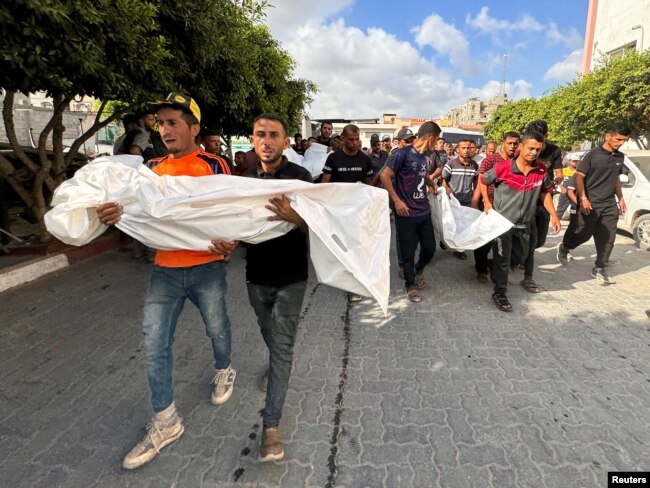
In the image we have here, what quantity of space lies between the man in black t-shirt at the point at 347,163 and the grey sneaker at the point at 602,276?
11.2ft

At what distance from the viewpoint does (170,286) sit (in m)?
2.13

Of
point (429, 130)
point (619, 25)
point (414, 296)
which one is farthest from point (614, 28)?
point (414, 296)

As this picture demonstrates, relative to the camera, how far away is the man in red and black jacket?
4016mm

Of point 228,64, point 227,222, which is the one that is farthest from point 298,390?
point 228,64

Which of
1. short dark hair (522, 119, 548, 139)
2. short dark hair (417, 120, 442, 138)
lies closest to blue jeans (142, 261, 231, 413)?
short dark hair (417, 120, 442, 138)

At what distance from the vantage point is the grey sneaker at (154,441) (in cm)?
202

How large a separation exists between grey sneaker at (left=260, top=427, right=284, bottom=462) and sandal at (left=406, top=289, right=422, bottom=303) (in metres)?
2.58

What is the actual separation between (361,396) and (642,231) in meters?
6.78

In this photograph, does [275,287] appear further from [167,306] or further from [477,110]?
[477,110]

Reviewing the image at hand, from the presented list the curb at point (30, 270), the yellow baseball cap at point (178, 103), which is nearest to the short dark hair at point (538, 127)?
the yellow baseball cap at point (178, 103)

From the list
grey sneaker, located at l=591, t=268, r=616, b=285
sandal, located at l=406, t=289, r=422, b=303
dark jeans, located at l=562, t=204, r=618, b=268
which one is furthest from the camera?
grey sneaker, located at l=591, t=268, r=616, b=285

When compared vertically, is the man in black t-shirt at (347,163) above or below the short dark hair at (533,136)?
below

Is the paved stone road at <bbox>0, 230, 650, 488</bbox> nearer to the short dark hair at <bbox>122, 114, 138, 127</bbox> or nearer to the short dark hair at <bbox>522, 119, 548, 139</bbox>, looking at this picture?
the short dark hair at <bbox>522, 119, 548, 139</bbox>

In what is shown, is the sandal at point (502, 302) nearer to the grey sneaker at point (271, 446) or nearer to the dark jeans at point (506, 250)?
the dark jeans at point (506, 250)
